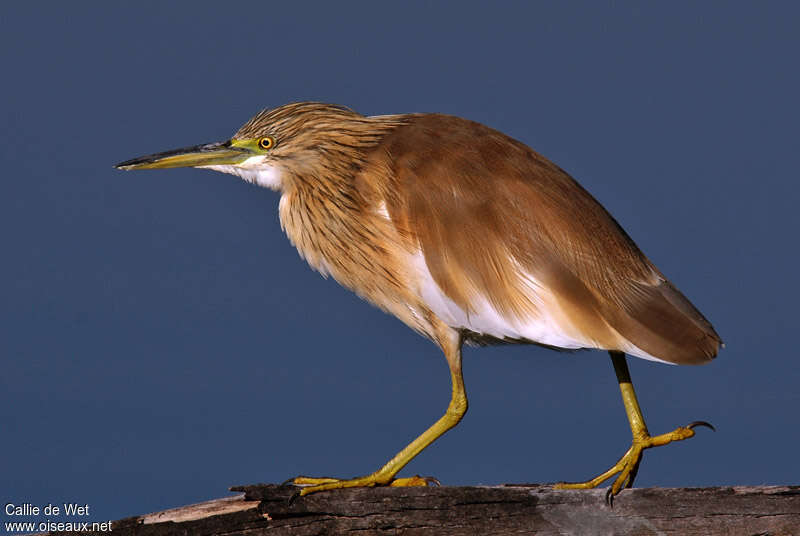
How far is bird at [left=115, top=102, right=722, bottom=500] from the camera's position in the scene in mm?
2732

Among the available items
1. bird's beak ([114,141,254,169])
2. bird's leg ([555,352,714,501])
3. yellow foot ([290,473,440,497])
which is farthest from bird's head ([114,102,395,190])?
bird's leg ([555,352,714,501])

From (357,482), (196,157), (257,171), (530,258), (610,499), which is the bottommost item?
(610,499)

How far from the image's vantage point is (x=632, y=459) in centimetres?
283

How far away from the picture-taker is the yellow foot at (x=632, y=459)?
2754mm

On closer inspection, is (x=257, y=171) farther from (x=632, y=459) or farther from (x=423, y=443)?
(x=632, y=459)

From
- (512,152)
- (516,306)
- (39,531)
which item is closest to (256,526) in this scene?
(39,531)

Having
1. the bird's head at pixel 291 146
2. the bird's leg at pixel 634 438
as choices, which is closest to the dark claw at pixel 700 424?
the bird's leg at pixel 634 438

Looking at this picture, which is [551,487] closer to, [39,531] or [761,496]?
[761,496]

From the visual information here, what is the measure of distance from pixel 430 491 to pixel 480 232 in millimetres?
725

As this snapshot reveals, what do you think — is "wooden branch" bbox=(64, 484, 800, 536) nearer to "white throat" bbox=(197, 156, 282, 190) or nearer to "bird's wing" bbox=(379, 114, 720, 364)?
"bird's wing" bbox=(379, 114, 720, 364)

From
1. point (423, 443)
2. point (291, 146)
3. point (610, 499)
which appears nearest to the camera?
point (610, 499)

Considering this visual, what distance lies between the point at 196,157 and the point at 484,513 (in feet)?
4.80

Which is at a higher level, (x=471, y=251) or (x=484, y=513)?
(x=471, y=251)

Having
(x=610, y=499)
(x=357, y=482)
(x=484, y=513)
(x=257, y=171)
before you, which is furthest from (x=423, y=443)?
(x=257, y=171)
